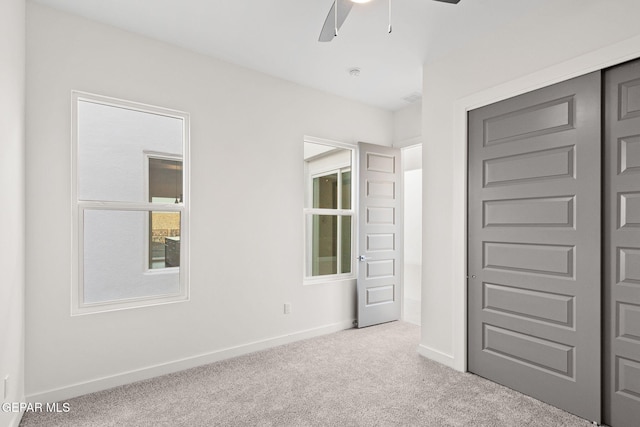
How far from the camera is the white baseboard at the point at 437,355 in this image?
309cm

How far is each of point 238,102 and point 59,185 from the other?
1.63m

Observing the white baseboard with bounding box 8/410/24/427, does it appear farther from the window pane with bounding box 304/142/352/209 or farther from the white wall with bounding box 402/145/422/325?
the white wall with bounding box 402/145/422/325

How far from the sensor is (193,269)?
3.12m

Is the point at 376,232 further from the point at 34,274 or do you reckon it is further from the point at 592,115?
the point at 34,274

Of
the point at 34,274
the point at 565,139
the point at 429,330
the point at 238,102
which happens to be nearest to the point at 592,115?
the point at 565,139

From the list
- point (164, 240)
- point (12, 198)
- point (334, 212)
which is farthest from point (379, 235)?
point (12, 198)

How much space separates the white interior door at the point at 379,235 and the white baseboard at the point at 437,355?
97cm

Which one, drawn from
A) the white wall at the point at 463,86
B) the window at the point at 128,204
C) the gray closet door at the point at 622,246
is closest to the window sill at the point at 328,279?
the white wall at the point at 463,86

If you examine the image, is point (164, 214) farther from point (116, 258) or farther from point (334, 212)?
point (334, 212)

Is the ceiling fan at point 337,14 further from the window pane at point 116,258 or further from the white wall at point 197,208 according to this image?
the window pane at point 116,258

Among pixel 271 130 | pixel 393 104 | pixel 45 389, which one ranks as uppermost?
pixel 393 104

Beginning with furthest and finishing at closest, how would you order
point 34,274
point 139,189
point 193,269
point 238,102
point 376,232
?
point 376,232
point 238,102
point 193,269
point 139,189
point 34,274

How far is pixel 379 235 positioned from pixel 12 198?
11.3 ft

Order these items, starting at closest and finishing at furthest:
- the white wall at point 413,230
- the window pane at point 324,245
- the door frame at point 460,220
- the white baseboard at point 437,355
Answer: the door frame at point 460,220
the white baseboard at point 437,355
the window pane at point 324,245
the white wall at point 413,230
